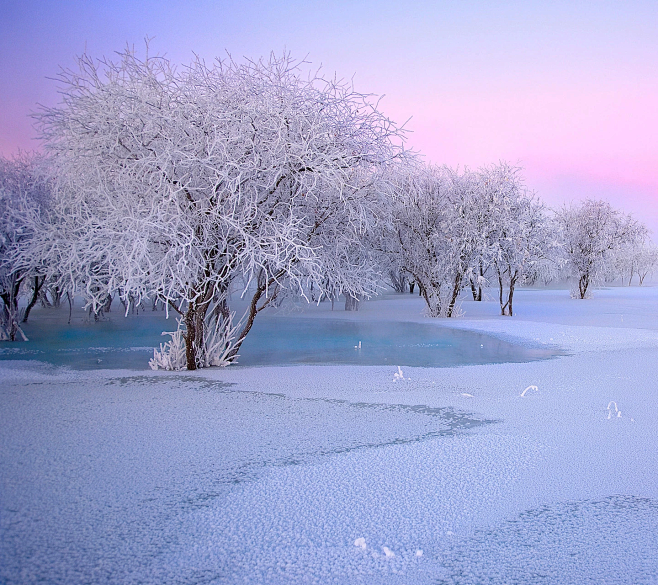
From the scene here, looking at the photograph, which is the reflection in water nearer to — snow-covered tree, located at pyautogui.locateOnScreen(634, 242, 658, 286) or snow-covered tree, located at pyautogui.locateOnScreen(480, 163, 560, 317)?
snow-covered tree, located at pyautogui.locateOnScreen(480, 163, 560, 317)

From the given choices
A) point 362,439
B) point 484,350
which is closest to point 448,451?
point 362,439

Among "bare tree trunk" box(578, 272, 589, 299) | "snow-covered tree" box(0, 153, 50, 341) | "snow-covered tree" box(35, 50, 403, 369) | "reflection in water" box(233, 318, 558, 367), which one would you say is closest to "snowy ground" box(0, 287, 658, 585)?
"snow-covered tree" box(35, 50, 403, 369)

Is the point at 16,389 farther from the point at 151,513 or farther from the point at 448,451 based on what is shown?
the point at 448,451

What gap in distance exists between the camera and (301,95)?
9.12 meters

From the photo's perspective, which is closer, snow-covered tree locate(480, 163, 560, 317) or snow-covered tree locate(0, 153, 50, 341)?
snow-covered tree locate(0, 153, 50, 341)

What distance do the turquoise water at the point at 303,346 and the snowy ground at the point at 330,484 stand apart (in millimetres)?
3792

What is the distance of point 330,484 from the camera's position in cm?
426

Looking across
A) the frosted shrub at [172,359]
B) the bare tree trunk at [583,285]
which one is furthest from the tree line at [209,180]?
the bare tree trunk at [583,285]

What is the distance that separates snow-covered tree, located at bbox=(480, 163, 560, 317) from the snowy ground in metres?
15.0

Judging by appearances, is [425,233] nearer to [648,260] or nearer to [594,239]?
[594,239]

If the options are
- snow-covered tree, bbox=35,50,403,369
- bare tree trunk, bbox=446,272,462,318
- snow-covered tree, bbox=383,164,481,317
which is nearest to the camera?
snow-covered tree, bbox=35,50,403,369

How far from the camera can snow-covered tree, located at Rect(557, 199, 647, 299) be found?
125 feet

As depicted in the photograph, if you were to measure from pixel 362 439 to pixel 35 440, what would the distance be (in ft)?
10.7

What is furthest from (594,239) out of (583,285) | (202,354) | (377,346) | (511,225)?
(202,354)
